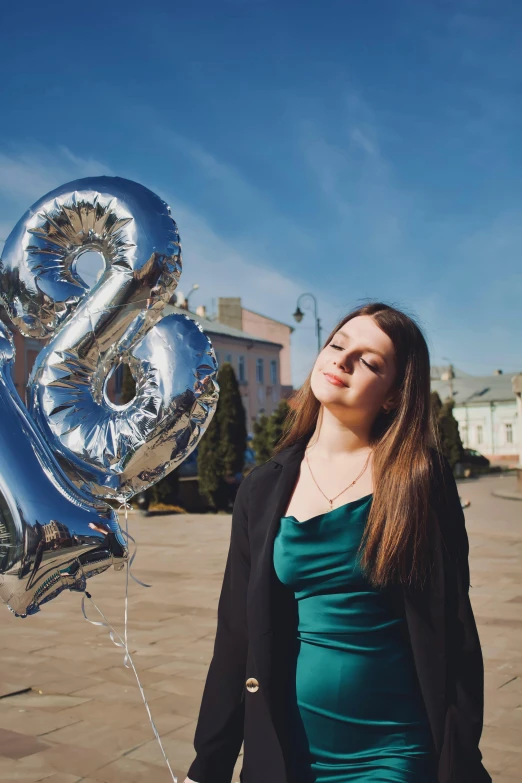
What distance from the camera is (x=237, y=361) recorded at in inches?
1928

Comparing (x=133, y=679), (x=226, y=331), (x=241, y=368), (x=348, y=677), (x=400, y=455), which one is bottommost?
(x=133, y=679)

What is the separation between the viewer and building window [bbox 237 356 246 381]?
49.2 metres

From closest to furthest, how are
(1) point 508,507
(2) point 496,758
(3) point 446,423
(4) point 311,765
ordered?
(4) point 311,765 < (2) point 496,758 < (1) point 508,507 < (3) point 446,423

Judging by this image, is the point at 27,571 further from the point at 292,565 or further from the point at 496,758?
the point at 496,758

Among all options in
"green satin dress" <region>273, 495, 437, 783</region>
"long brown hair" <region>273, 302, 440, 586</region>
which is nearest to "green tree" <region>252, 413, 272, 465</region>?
"long brown hair" <region>273, 302, 440, 586</region>

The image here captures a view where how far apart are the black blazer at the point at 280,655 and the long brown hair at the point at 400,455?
0.04 metres

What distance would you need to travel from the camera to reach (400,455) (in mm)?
1961

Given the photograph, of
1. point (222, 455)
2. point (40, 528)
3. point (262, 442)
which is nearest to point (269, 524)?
point (40, 528)

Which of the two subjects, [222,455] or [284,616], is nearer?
[284,616]

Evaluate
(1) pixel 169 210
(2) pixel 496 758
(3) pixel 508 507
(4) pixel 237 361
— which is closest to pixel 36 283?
(1) pixel 169 210

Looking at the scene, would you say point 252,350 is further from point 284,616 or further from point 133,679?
point 284,616

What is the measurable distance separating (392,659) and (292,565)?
308mm

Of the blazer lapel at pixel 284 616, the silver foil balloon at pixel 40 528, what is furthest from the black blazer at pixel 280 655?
the silver foil balloon at pixel 40 528

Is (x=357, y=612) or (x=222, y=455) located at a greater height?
(x=222, y=455)
